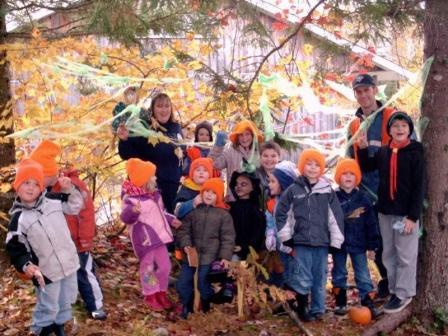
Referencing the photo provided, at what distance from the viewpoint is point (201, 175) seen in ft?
18.3

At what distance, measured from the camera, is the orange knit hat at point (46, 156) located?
15.8 ft

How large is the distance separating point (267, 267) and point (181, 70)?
8.29 ft

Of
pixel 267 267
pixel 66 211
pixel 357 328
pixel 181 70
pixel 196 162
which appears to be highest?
pixel 181 70

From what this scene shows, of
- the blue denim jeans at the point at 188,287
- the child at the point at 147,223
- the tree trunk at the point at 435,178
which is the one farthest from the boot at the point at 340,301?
the child at the point at 147,223

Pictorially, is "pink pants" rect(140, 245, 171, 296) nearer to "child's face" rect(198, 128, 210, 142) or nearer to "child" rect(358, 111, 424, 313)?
"child's face" rect(198, 128, 210, 142)

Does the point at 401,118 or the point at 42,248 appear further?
the point at 401,118

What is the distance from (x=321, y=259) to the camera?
17.1 ft

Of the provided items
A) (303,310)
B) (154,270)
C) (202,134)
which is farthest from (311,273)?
(202,134)

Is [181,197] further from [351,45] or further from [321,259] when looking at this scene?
[351,45]

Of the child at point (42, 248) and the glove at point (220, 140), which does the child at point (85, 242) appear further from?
the glove at point (220, 140)

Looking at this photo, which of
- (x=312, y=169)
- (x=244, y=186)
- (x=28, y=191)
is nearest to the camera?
(x=28, y=191)

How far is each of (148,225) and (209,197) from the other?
0.64 metres

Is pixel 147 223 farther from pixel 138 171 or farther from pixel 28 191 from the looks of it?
pixel 28 191

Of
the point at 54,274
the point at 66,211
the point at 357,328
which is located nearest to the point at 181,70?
the point at 66,211
